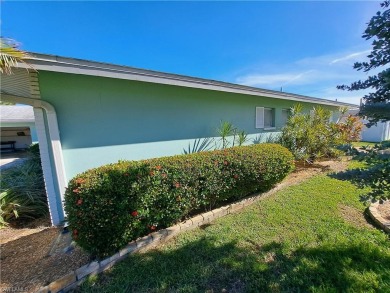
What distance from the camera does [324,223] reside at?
3.48 m

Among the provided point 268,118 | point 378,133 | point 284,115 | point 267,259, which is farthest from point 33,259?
point 378,133

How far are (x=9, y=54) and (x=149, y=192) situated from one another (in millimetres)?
2938

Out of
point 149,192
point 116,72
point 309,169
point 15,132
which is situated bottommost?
point 309,169

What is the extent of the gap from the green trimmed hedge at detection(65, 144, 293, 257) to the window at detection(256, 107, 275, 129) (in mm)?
4166

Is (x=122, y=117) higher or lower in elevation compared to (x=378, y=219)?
higher

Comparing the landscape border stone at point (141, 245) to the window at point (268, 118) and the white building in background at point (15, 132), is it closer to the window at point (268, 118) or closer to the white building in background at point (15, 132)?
the window at point (268, 118)

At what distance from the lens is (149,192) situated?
2.97 meters

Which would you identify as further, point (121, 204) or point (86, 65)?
point (86, 65)

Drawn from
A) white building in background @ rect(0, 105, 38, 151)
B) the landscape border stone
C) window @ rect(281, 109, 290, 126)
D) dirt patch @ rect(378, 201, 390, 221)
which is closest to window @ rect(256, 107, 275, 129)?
window @ rect(281, 109, 290, 126)

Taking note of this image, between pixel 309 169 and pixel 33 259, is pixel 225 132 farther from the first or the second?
pixel 33 259

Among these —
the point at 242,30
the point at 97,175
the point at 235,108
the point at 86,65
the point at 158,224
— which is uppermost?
the point at 242,30

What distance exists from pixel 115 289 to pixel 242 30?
7829 mm

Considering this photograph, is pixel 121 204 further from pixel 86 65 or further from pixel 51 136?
pixel 86 65

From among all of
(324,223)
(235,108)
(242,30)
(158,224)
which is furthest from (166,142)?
(242,30)
